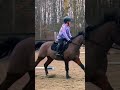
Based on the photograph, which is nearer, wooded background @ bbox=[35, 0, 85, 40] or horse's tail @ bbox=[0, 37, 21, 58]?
horse's tail @ bbox=[0, 37, 21, 58]

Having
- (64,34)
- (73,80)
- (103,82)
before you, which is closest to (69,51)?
(64,34)

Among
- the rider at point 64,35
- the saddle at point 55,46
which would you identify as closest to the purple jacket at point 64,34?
the rider at point 64,35

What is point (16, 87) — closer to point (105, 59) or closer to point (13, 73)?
point (13, 73)

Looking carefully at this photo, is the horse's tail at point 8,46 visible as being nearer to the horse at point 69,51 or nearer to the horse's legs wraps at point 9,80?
the horse's legs wraps at point 9,80

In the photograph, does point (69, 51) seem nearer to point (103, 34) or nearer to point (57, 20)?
point (57, 20)

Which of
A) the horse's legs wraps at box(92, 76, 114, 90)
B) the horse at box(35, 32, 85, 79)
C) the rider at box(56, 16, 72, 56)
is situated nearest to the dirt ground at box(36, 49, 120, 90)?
the horse's legs wraps at box(92, 76, 114, 90)

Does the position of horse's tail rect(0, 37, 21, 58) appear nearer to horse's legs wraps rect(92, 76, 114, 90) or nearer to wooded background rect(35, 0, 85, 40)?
horse's legs wraps rect(92, 76, 114, 90)

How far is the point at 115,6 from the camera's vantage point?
234 cm

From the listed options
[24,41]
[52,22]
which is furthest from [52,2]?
[24,41]

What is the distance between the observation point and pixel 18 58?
2461 mm

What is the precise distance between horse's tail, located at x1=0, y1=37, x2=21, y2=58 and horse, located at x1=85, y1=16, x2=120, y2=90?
0.58 meters

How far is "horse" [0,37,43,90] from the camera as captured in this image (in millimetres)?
2426

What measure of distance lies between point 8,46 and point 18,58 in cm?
13

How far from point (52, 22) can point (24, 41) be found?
7.74m
